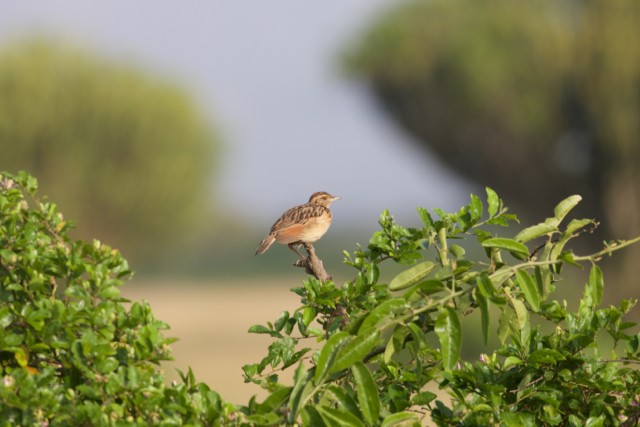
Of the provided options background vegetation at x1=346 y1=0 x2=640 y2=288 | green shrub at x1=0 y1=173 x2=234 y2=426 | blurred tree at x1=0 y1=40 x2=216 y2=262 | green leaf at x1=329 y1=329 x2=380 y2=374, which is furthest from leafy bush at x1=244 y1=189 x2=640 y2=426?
blurred tree at x1=0 y1=40 x2=216 y2=262

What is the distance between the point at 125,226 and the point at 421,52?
11795mm

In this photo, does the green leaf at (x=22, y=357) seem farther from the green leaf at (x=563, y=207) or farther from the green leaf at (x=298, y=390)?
the green leaf at (x=563, y=207)

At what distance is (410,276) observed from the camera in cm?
234

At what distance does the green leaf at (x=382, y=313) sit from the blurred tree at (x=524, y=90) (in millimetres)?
19737

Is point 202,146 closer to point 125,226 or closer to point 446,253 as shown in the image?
point 125,226

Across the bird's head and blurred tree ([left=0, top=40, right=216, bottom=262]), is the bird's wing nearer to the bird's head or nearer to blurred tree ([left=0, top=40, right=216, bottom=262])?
the bird's head

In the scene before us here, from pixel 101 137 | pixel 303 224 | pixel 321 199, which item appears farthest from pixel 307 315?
pixel 101 137

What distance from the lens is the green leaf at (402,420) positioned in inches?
93.8

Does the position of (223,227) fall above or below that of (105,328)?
above

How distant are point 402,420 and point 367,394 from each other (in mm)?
320

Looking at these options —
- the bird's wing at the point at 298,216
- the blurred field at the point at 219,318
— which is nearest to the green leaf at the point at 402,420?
the bird's wing at the point at 298,216

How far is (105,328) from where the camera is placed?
2439 mm

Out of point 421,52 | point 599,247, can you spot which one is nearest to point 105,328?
point 599,247

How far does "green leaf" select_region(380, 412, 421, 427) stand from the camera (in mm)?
2383
